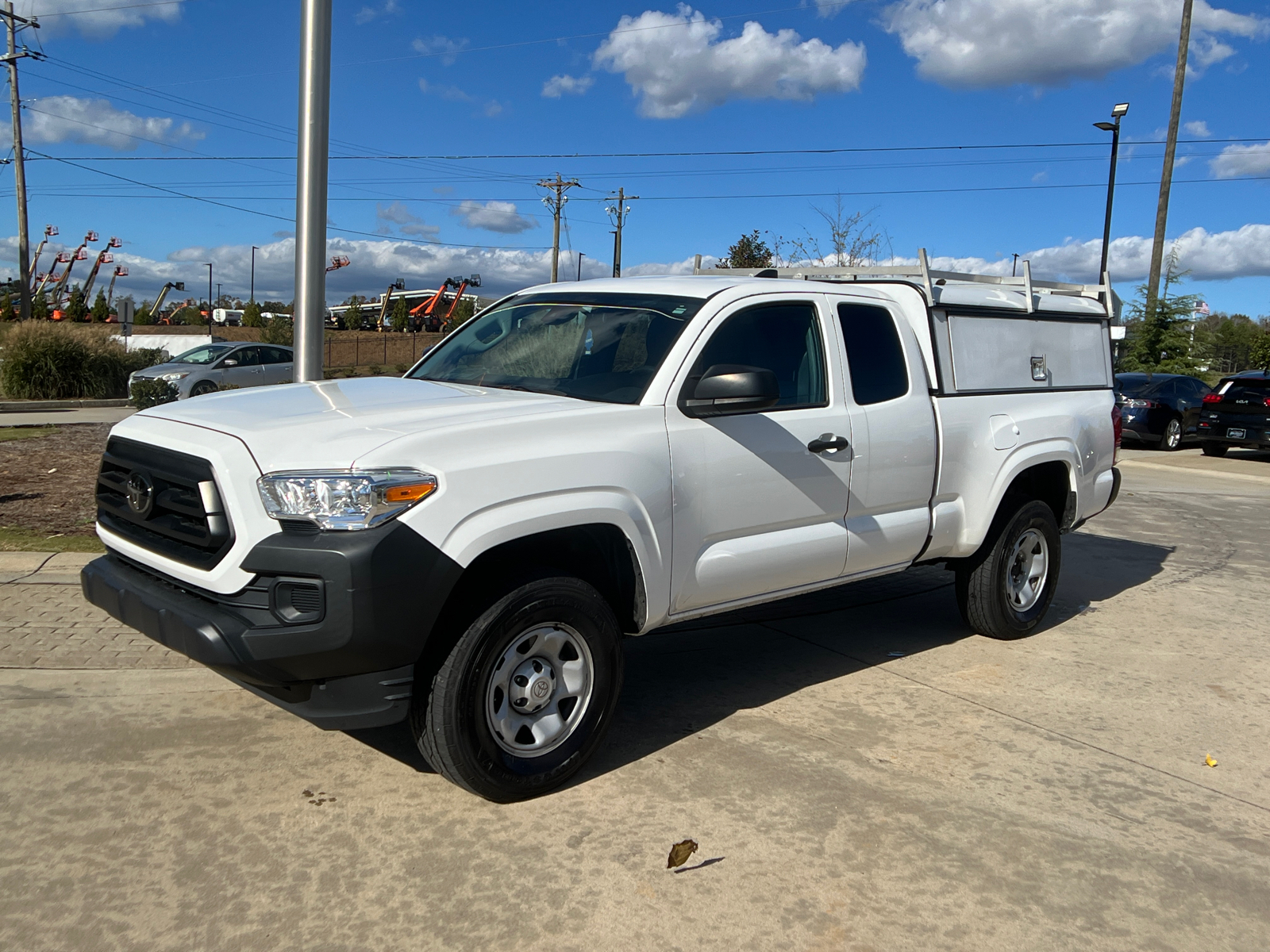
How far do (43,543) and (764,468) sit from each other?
4896 millimetres

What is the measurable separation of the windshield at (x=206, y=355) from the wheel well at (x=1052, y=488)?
19.4m

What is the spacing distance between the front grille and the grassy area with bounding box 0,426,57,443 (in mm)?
9477

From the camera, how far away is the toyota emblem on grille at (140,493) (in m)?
3.94

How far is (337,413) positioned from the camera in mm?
3984

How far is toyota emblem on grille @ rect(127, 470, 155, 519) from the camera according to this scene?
3.94 metres

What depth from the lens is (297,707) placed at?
143 inches

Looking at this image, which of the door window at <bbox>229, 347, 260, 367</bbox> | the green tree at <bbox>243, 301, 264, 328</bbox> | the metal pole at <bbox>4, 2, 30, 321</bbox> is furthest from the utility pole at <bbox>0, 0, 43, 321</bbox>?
the green tree at <bbox>243, 301, 264, 328</bbox>

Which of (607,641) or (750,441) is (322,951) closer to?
(607,641)

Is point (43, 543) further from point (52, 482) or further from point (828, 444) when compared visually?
point (828, 444)

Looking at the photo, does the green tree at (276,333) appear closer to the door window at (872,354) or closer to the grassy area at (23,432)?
the grassy area at (23,432)

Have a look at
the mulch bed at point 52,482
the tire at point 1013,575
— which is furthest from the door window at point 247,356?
the tire at point 1013,575

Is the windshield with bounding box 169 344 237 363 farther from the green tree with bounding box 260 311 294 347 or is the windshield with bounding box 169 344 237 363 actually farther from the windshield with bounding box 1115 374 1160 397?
the green tree with bounding box 260 311 294 347

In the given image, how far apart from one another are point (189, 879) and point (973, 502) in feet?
14.0

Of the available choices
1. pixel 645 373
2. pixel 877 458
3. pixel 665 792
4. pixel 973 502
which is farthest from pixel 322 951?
pixel 973 502
